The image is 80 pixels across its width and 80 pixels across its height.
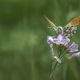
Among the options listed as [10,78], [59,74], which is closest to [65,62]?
[59,74]

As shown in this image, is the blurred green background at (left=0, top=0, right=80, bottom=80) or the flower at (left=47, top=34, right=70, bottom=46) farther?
the blurred green background at (left=0, top=0, right=80, bottom=80)

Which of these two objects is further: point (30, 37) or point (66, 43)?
point (30, 37)

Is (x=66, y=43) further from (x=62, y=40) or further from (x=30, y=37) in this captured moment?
(x=30, y=37)

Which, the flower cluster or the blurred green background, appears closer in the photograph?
the flower cluster

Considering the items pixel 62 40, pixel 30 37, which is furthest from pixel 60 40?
pixel 30 37

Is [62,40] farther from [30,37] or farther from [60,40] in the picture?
[30,37]

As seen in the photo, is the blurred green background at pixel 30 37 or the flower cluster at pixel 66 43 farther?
the blurred green background at pixel 30 37

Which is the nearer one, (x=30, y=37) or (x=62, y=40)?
(x=62, y=40)

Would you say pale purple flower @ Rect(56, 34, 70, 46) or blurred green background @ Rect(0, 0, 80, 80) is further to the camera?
blurred green background @ Rect(0, 0, 80, 80)
